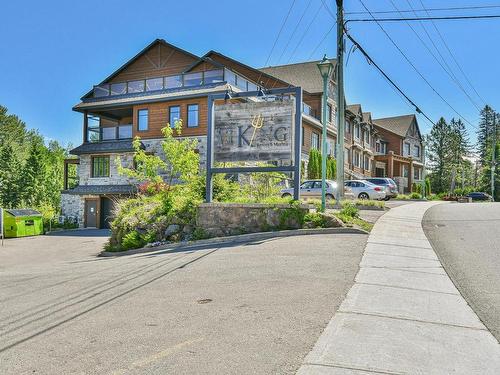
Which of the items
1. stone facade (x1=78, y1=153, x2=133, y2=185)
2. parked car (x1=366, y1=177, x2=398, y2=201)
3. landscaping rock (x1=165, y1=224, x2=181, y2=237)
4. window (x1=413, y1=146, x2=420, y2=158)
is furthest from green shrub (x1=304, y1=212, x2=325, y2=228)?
window (x1=413, y1=146, x2=420, y2=158)

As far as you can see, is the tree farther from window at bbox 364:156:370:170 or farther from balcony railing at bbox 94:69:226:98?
balcony railing at bbox 94:69:226:98

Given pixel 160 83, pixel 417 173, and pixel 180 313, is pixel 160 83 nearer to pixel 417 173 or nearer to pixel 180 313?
pixel 180 313

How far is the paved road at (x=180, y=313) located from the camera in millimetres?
4102

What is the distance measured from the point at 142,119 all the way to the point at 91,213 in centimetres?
795

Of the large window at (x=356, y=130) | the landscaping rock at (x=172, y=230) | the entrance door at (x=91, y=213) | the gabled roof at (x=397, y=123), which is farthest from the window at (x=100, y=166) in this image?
the gabled roof at (x=397, y=123)

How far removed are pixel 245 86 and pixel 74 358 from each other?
3034cm

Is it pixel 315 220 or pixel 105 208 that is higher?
pixel 315 220

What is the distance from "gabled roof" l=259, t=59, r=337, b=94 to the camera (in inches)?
1516

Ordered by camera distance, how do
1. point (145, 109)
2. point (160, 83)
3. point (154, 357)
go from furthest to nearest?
point (160, 83), point (145, 109), point (154, 357)

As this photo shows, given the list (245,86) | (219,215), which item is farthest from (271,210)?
(245,86)

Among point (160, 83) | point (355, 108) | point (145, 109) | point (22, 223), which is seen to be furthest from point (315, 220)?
point (355, 108)

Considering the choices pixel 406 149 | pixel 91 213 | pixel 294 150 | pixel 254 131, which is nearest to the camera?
pixel 294 150

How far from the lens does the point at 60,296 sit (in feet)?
23.1

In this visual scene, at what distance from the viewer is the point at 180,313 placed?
551 centimetres
